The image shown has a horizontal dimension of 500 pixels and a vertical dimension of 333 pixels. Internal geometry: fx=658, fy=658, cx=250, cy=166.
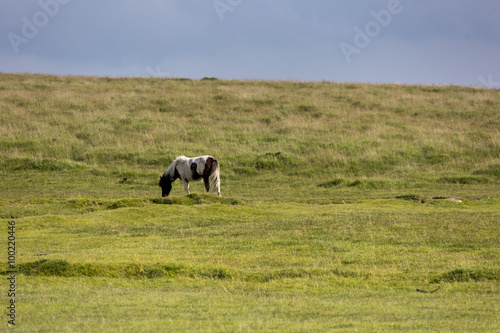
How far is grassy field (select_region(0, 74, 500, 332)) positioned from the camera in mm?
10695

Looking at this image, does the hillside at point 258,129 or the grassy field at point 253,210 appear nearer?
the grassy field at point 253,210

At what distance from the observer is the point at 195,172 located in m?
29.9

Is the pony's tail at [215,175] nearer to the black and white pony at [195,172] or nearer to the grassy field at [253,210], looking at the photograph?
the black and white pony at [195,172]

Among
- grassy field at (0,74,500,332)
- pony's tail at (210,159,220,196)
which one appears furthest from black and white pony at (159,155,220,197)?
grassy field at (0,74,500,332)

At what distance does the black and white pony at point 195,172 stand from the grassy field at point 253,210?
1031 mm

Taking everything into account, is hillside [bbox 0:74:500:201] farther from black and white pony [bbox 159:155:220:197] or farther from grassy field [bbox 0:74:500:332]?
black and white pony [bbox 159:155:220:197]

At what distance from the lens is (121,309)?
10.3 metres

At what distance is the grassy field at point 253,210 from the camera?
1070 centimetres

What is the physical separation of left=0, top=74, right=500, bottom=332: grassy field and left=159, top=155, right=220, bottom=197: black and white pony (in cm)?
103

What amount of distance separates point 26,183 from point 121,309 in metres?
25.5

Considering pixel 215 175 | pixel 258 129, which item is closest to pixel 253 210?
pixel 215 175

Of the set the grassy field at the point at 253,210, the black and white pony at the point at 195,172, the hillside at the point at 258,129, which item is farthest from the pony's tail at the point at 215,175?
the hillside at the point at 258,129

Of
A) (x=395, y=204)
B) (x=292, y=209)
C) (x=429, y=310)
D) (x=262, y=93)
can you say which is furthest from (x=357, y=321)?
(x=262, y=93)

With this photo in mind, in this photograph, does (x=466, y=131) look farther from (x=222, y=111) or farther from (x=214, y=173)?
(x=214, y=173)
